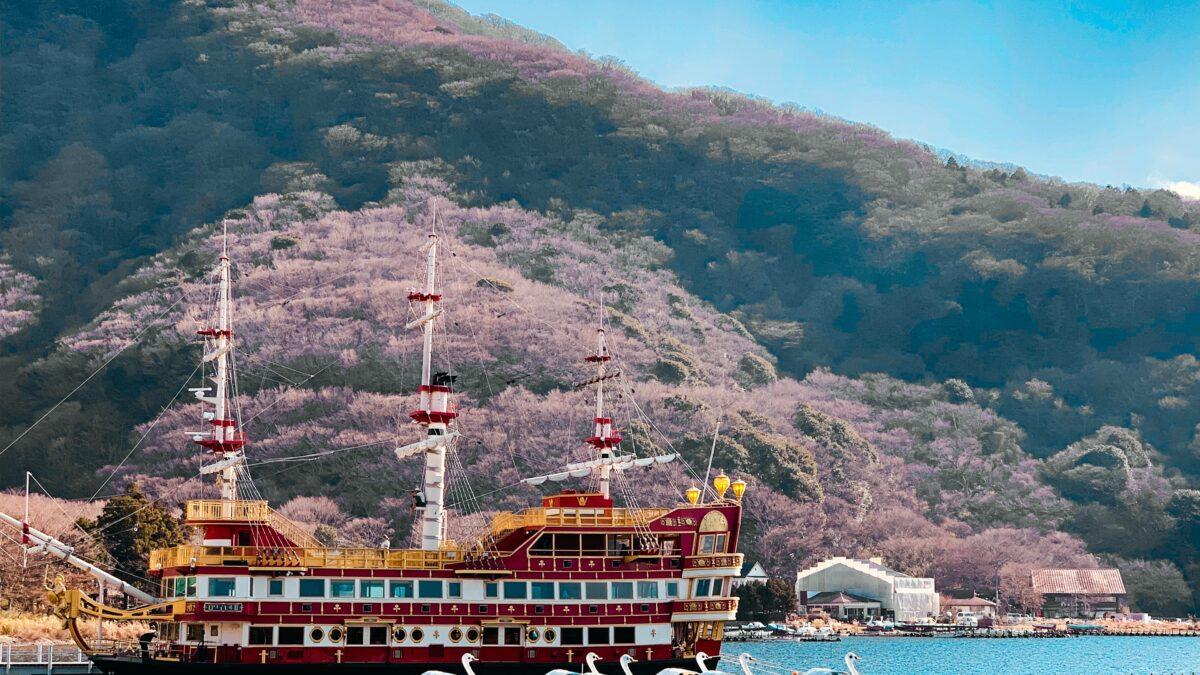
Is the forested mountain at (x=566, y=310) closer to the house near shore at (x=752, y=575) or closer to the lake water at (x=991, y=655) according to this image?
the house near shore at (x=752, y=575)

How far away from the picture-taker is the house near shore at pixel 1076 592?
12612cm

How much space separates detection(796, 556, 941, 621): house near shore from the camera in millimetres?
119375

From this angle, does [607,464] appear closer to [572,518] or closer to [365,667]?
[572,518]

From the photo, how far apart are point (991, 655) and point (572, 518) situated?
4385 centimetres

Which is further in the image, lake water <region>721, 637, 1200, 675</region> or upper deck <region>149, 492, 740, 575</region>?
lake water <region>721, 637, 1200, 675</region>

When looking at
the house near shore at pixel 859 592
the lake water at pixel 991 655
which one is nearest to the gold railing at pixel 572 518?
the lake water at pixel 991 655

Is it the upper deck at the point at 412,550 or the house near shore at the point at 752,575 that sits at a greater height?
the house near shore at the point at 752,575

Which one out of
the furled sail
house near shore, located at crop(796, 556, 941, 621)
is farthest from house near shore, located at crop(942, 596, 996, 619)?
the furled sail

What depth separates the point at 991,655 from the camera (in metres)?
91.1

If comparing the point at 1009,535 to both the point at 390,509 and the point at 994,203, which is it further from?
the point at 994,203

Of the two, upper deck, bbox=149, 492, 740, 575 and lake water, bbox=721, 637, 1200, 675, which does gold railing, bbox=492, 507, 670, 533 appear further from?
lake water, bbox=721, 637, 1200, 675

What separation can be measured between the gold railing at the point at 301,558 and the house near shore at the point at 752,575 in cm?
5950

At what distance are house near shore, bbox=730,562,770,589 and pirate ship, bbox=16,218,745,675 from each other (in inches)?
2169

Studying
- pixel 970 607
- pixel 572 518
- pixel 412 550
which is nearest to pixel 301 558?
pixel 412 550
